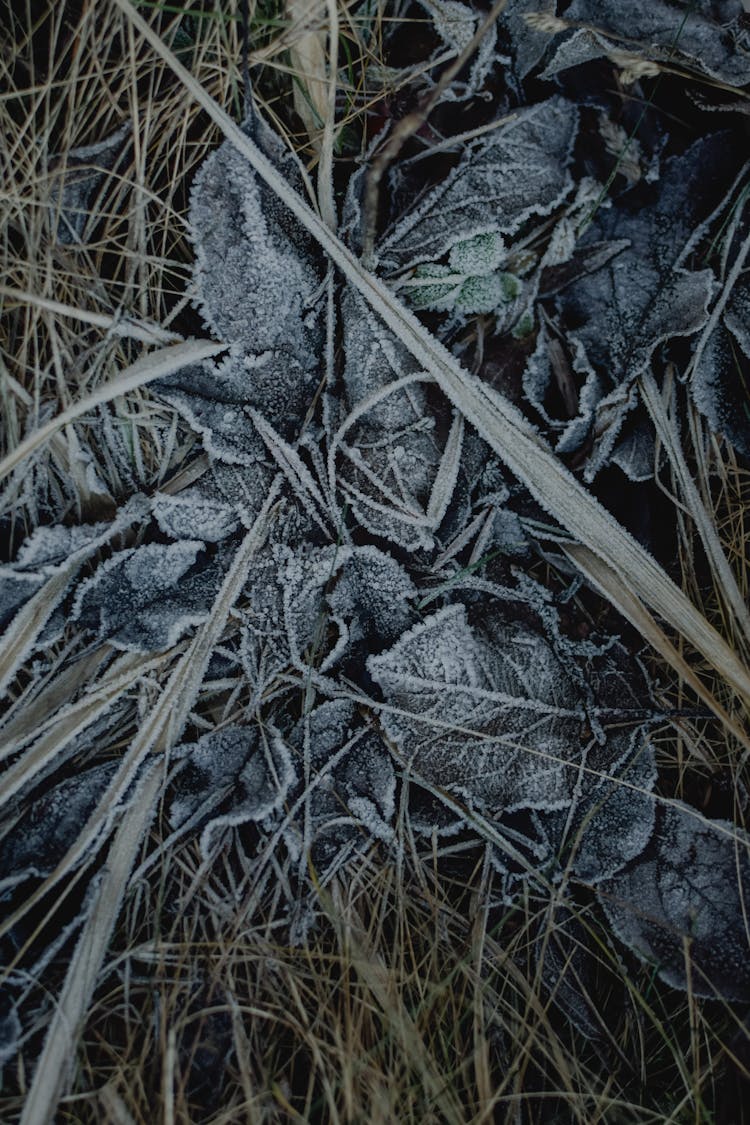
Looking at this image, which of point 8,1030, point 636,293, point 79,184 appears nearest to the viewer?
point 8,1030

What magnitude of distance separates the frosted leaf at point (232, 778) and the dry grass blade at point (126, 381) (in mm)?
540

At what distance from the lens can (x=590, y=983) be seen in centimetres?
118

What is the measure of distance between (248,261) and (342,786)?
2.86ft

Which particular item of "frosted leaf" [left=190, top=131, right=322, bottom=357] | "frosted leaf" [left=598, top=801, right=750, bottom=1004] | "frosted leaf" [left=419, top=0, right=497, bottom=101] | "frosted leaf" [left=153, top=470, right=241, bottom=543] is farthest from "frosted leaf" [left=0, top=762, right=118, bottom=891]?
"frosted leaf" [left=419, top=0, right=497, bottom=101]

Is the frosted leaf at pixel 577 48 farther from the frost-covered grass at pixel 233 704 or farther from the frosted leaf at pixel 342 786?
the frosted leaf at pixel 342 786

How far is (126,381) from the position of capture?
3.59 feet

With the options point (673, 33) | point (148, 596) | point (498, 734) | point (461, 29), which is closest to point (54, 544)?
point (148, 596)

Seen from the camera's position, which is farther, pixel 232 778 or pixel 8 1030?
pixel 232 778

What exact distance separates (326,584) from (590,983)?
0.80 meters

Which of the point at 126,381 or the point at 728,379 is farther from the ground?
the point at 126,381

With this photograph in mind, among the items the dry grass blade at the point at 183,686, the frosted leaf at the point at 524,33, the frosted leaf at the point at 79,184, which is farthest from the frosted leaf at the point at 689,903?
the frosted leaf at the point at 79,184

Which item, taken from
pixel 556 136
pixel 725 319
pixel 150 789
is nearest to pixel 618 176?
pixel 556 136

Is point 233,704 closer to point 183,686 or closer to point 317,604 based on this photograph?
point 183,686

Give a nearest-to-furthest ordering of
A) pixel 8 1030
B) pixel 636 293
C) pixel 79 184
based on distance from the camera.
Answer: pixel 8 1030 < pixel 79 184 < pixel 636 293
